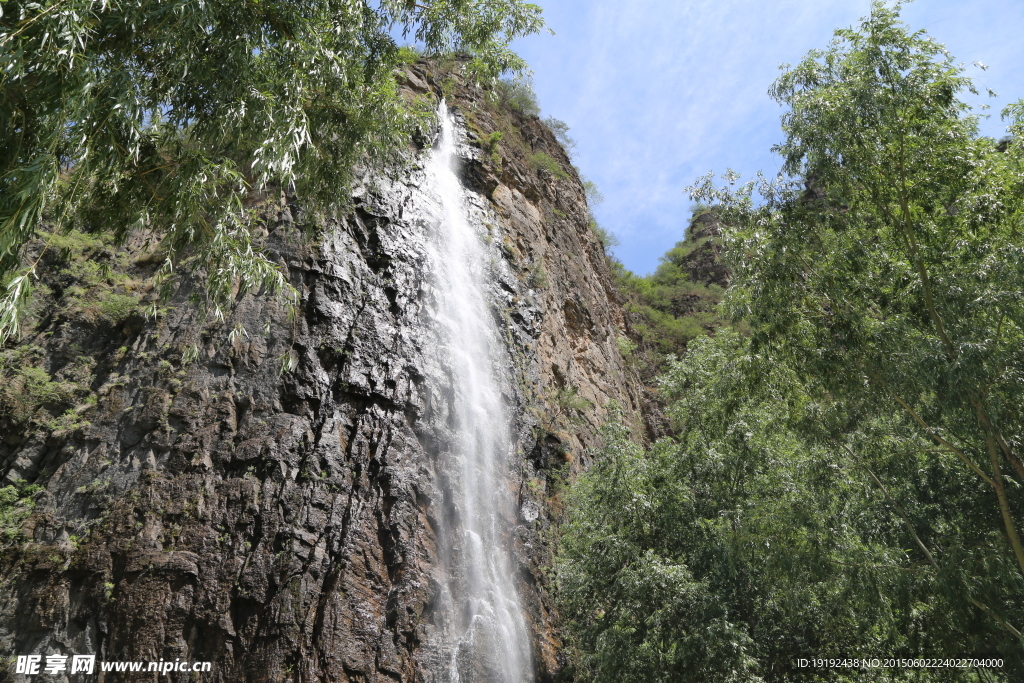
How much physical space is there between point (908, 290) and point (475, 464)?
808cm

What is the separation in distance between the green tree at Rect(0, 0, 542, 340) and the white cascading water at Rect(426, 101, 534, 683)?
6.18 meters

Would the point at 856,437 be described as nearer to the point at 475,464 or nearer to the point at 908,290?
the point at 908,290

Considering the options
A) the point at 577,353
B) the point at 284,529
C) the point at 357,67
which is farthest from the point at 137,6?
the point at 577,353

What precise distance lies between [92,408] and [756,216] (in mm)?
11457

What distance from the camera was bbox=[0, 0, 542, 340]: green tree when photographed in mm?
5500

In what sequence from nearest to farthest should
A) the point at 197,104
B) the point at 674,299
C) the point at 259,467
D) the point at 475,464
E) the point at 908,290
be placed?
the point at 197,104
the point at 908,290
the point at 259,467
the point at 475,464
the point at 674,299

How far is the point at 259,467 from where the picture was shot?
1090 cm

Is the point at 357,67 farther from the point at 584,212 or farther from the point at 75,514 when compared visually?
the point at 584,212

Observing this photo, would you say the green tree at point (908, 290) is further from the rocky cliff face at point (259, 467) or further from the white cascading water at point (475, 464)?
the white cascading water at point (475, 464)

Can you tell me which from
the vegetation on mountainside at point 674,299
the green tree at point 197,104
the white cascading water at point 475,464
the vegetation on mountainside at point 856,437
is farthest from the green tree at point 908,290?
the vegetation on mountainside at point 674,299

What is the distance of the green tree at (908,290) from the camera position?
8.36m

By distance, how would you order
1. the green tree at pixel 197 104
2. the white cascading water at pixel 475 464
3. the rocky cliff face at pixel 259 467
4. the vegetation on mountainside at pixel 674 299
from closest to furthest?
1. the green tree at pixel 197 104
2. the rocky cliff face at pixel 259 467
3. the white cascading water at pixel 475 464
4. the vegetation on mountainside at pixel 674 299

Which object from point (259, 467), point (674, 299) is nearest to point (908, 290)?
point (259, 467)

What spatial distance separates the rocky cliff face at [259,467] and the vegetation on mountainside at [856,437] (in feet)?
10.7
